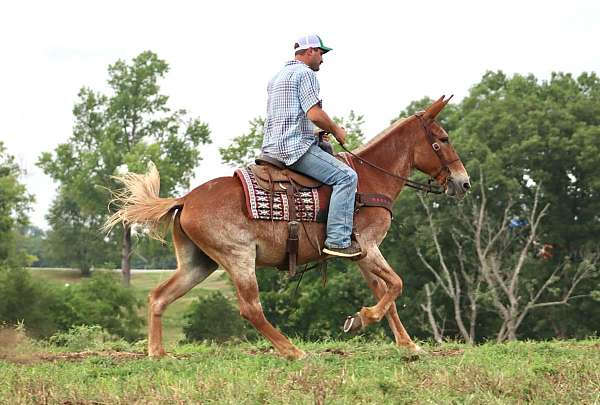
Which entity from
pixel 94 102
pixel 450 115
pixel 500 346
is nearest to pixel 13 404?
pixel 500 346

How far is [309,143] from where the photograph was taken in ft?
30.7

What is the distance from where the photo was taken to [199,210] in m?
9.06

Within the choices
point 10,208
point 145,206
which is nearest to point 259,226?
point 145,206

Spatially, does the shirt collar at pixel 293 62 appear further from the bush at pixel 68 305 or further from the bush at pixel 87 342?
the bush at pixel 68 305

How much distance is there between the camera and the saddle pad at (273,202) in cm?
904

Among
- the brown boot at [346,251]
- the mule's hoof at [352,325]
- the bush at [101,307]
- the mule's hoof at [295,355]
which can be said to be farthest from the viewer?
the bush at [101,307]

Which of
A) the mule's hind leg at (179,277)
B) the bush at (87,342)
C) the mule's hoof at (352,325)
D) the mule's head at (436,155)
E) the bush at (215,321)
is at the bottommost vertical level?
the bush at (215,321)

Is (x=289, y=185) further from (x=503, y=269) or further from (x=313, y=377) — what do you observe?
(x=503, y=269)

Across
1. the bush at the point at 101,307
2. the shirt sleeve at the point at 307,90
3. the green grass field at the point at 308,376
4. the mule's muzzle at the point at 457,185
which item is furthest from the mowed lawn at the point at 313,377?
the bush at the point at 101,307

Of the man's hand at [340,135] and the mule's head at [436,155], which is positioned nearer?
the man's hand at [340,135]

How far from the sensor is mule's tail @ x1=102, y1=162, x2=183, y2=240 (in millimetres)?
9461

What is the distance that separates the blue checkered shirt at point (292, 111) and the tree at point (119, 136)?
188 ft

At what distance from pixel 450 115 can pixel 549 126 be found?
8127 mm

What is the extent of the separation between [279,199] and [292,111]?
3.01 ft
